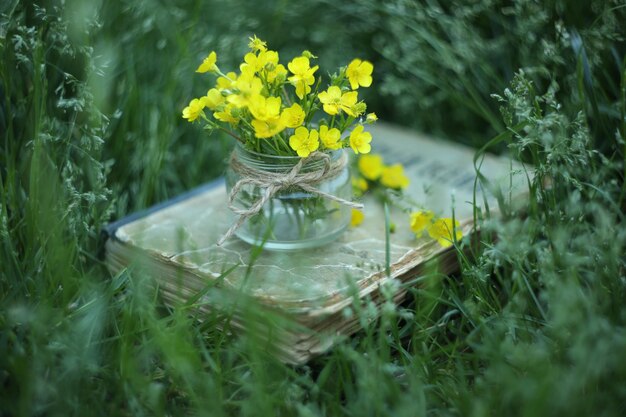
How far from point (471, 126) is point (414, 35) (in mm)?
390

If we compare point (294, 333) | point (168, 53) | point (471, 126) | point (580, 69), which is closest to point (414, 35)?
point (471, 126)

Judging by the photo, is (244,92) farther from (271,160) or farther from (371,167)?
(371,167)

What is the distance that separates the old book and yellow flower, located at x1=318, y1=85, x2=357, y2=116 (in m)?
0.35

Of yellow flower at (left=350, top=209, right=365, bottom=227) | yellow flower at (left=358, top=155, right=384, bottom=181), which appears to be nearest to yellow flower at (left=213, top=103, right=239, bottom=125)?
yellow flower at (left=350, top=209, right=365, bottom=227)

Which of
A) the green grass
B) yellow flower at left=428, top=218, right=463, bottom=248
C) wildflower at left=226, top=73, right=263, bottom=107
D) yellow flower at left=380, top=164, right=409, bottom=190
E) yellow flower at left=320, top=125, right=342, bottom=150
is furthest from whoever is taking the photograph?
yellow flower at left=380, top=164, right=409, bottom=190

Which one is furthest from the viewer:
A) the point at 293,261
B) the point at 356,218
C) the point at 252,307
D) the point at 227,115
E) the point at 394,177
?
the point at 394,177

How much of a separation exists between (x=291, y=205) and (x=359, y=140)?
23cm

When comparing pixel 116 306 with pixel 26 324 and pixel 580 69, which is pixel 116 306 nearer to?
pixel 26 324

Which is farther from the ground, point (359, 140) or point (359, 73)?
point (359, 73)

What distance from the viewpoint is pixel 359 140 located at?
145 cm

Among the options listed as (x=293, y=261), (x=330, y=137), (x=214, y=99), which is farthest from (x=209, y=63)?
(x=293, y=261)

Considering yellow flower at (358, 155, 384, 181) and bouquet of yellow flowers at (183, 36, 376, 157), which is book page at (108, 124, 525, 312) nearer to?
yellow flower at (358, 155, 384, 181)

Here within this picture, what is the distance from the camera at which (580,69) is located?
159 cm

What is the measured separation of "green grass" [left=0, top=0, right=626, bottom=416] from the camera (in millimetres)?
1211
